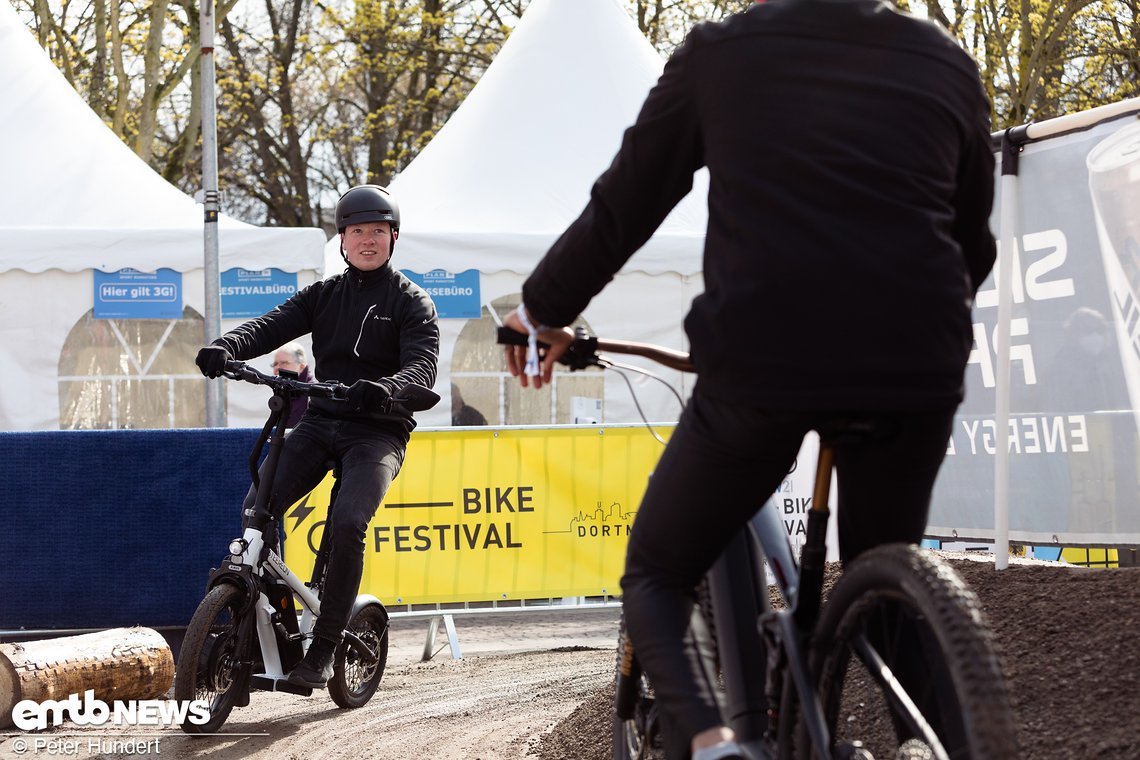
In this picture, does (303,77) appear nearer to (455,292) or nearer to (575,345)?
(455,292)

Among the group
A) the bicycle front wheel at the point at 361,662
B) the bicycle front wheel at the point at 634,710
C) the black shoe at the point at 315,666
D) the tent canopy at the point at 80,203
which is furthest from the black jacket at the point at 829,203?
the tent canopy at the point at 80,203

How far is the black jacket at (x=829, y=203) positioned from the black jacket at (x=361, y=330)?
357cm

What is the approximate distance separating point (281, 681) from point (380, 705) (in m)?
0.79

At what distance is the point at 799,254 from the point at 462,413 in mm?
12197

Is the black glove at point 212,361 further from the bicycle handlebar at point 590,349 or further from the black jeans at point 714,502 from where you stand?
the black jeans at point 714,502

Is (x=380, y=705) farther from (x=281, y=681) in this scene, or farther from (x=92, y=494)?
(x=92, y=494)

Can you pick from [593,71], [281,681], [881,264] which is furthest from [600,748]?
[593,71]

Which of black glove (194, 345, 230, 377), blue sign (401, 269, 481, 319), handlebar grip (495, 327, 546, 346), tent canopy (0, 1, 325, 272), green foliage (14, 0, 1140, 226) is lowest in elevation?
handlebar grip (495, 327, 546, 346)

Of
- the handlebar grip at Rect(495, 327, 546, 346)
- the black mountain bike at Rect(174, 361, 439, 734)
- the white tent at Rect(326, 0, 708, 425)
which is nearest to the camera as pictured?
the handlebar grip at Rect(495, 327, 546, 346)

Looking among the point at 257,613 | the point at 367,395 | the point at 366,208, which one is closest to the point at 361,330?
the point at 366,208

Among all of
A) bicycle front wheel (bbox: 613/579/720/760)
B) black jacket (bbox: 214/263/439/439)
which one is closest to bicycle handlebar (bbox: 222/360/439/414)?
black jacket (bbox: 214/263/439/439)

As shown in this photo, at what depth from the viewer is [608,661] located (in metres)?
7.62

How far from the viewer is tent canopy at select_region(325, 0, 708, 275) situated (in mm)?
14430

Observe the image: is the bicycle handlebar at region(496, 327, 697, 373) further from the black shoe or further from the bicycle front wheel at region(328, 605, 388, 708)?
the bicycle front wheel at region(328, 605, 388, 708)
